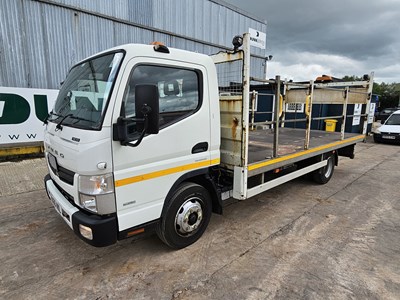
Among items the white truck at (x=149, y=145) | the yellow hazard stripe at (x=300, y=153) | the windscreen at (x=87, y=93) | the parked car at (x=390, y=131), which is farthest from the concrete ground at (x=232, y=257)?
the parked car at (x=390, y=131)

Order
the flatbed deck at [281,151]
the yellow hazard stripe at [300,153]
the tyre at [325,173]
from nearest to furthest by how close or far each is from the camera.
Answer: the yellow hazard stripe at [300,153] → the flatbed deck at [281,151] → the tyre at [325,173]

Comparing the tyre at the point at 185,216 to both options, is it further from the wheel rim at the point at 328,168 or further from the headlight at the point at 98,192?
the wheel rim at the point at 328,168

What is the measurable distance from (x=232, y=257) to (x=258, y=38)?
14928mm

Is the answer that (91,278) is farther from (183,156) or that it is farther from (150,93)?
(150,93)

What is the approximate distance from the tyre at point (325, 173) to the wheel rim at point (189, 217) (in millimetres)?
3404

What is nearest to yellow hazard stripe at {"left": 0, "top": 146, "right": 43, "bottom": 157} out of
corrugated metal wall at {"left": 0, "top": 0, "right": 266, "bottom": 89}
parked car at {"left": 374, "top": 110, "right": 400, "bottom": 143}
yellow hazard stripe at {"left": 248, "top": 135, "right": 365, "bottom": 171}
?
corrugated metal wall at {"left": 0, "top": 0, "right": 266, "bottom": 89}

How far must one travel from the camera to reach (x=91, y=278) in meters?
2.51

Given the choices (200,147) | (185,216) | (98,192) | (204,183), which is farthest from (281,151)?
(98,192)

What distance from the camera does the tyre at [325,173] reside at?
5.34 meters

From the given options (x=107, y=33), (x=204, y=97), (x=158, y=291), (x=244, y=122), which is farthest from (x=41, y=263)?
(x=107, y=33)

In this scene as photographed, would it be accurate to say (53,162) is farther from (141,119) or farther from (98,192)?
(141,119)

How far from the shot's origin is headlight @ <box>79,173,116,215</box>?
217 centimetres

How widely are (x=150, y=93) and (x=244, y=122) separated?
1334 mm

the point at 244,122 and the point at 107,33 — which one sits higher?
the point at 107,33
